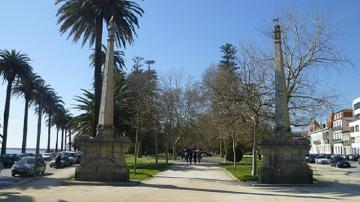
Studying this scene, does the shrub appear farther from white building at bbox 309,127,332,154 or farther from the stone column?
white building at bbox 309,127,332,154

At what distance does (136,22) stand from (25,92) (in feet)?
144

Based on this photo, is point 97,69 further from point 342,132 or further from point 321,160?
point 342,132

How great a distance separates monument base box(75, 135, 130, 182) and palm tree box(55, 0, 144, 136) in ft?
33.0

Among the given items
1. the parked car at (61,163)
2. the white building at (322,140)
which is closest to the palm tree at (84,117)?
the parked car at (61,163)

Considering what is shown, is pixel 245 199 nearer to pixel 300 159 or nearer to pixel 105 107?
pixel 300 159

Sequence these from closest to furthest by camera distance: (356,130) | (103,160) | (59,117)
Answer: (103,160) < (356,130) < (59,117)

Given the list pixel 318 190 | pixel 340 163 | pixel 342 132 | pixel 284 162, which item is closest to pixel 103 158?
pixel 284 162

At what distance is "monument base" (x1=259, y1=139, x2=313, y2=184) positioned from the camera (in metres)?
24.9

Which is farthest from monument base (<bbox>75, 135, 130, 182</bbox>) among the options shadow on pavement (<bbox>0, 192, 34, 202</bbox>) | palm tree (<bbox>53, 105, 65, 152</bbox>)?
palm tree (<bbox>53, 105, 65, 152</bbox>)

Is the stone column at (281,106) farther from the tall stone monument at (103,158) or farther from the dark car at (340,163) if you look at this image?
the dark car at (340,163)

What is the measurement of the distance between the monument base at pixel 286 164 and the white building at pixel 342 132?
10096 centimetres

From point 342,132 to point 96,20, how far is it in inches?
4100

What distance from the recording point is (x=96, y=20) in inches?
1412

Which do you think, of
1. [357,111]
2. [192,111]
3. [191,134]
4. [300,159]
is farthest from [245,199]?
[357,111]
